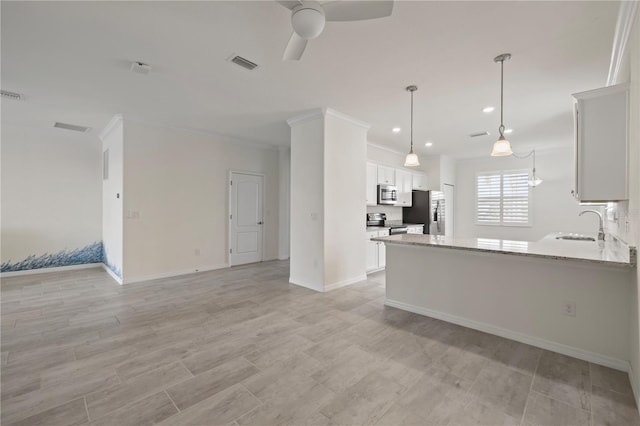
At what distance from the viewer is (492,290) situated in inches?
117

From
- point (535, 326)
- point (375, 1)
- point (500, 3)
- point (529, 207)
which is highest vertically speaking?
point (500, 3)

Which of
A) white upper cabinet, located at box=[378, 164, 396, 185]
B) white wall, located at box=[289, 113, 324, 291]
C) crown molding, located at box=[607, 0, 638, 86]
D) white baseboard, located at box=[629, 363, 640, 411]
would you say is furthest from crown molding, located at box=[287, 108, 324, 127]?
white baseboard, located at box=[629, 363, 640, 411]

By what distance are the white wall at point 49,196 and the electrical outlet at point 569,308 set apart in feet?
26.4

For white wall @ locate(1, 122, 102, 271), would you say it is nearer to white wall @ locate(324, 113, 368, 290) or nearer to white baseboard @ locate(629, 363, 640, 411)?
white wall @ locate(324, 113, 368, 290)

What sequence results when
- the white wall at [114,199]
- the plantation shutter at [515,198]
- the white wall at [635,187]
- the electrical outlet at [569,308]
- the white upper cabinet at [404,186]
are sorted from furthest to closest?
the plantation shutter at [515,198], the white upper cabinet at [404,186], the white wall at [114,199], the electrical outlet at [569,308], the white wall at [635,187]

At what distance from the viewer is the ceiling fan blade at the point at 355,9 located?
1801 mm

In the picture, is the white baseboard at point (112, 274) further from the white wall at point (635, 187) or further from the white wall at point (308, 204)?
the white wall at point (635, 187)

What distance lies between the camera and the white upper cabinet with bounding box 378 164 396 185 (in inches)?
248

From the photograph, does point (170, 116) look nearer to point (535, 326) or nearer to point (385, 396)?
point (385, 396)

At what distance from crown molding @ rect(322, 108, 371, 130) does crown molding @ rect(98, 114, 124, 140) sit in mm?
3485

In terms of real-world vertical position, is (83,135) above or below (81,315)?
above

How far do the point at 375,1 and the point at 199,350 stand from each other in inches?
124

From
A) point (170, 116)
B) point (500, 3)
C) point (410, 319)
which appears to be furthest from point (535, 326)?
point (170, 116)

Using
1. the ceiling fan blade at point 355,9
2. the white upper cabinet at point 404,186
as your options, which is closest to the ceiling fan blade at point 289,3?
the ceiling fan blade at point 355,9
